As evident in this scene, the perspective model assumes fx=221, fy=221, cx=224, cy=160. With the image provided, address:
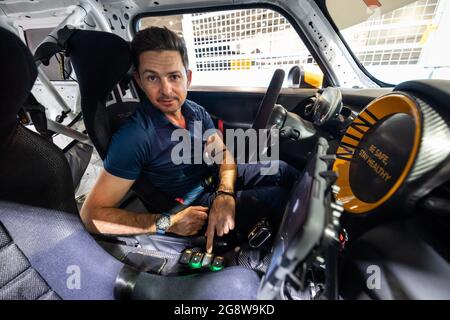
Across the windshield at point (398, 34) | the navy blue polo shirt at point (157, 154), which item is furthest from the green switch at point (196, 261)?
the windshield at point (398, 34)

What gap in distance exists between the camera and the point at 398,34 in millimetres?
1588

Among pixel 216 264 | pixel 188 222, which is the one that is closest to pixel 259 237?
pixel 216 264

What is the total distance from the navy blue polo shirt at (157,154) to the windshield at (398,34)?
120cm

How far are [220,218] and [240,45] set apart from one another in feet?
8.57

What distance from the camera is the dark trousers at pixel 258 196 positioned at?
43.5 inches

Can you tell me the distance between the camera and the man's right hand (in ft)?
3.37

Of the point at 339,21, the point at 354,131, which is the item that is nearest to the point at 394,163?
the point at 354,131

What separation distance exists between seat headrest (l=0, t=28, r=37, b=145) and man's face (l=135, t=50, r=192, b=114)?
57 cm

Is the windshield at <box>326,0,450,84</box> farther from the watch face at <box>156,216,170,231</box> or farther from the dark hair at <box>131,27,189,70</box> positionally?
the watch face at <box>156,216,170,231</box>

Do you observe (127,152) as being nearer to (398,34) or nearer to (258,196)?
(258,196)

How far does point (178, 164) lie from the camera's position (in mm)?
1141
